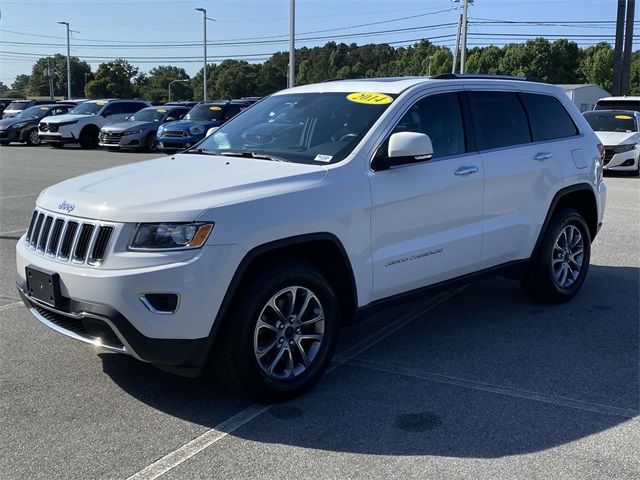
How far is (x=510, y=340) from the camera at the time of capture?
5125mm

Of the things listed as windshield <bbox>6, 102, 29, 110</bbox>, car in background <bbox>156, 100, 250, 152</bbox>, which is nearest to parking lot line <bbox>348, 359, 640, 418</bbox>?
car in background <bbox>156, 100, 250, 152</bbox>

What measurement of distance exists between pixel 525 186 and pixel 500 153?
383 millimetres

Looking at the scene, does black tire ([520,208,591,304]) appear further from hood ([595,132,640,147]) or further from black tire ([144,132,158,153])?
black tire ([144,132,158,153])

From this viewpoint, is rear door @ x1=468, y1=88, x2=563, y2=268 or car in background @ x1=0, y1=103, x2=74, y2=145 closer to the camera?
rear door @ x1=468, y1=88, x2=563, y2=268

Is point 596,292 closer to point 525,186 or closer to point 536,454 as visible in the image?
point 525,186

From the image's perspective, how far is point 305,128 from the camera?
4.83 m

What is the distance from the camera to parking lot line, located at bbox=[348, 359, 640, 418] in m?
3.97

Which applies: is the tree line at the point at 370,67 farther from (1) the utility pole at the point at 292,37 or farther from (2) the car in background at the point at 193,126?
(2) the car in background at the point at 193,126

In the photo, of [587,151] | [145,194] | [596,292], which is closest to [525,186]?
[587,151]

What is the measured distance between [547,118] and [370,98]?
197cm

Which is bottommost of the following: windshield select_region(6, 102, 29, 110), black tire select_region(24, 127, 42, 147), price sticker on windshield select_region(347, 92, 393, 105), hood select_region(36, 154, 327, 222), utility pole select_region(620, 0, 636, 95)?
hood select_region(36, 154, 327, 222)

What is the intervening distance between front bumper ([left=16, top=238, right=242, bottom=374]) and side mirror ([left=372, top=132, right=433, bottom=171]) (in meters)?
1.26

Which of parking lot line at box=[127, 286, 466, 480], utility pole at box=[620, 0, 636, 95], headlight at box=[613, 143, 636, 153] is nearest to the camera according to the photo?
parking lot line at box=[127, 286, 466, 480]

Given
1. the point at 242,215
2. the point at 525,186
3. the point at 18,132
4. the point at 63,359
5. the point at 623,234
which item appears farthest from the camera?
the point at 18,132
